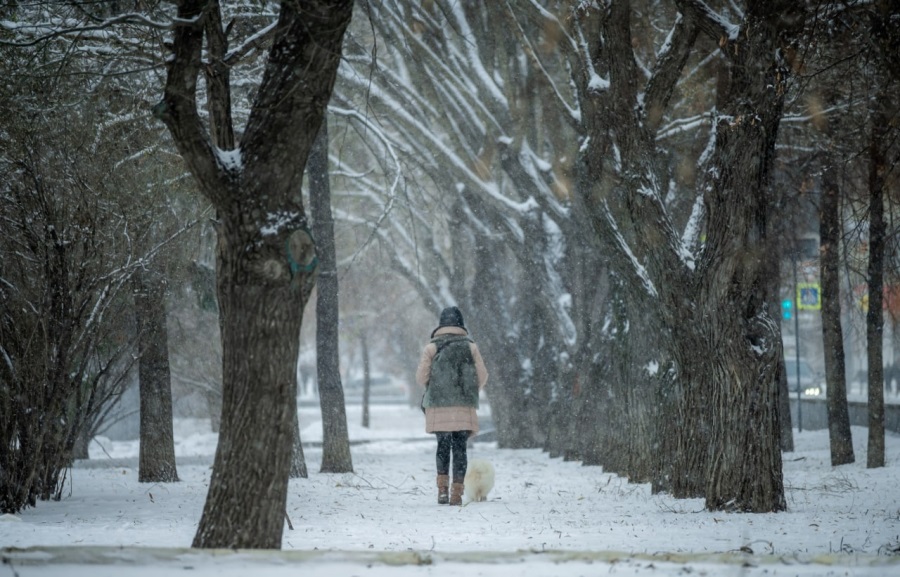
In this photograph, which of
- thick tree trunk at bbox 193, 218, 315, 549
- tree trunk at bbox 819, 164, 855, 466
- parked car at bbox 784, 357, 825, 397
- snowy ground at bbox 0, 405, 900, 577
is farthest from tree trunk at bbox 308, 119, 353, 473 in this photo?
parked car at bbox 784, 357, 825, 397

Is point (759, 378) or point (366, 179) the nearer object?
point (759, 378)

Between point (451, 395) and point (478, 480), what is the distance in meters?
1.08

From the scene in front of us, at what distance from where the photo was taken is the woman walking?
10484mm

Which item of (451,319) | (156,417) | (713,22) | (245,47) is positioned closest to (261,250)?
(245,47)

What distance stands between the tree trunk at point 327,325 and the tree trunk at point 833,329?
795cm

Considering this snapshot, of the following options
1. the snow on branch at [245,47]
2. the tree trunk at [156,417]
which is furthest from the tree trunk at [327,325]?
the snow on branch at [245,47]

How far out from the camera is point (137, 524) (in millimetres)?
8508

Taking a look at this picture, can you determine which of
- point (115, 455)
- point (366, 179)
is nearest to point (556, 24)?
point (366, 179)

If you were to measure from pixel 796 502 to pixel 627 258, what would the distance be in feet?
10.0

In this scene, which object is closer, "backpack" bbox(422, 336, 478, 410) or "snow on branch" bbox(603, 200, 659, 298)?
"snow on branch" bbox(603, 200, 659, 298)

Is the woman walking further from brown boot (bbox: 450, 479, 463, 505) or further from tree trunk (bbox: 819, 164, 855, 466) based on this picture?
tree trunk (bbox: 819, 164, 855, 466)

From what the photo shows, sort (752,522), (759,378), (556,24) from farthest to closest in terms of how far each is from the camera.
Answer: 1. (556,24)
2. (759,378)
3. (752,522)

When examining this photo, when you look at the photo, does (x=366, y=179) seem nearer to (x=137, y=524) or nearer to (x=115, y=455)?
(x=115, y=455)

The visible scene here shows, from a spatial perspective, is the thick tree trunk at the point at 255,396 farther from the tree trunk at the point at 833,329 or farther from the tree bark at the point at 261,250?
the tree trunk at the point at 833,329
